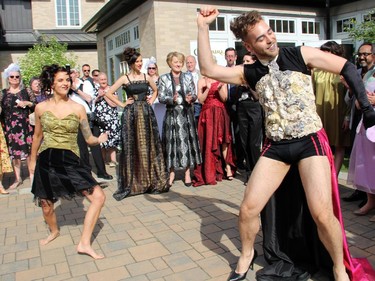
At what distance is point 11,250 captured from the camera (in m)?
4.18

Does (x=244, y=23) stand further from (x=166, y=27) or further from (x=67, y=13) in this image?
(x=67, y=13)

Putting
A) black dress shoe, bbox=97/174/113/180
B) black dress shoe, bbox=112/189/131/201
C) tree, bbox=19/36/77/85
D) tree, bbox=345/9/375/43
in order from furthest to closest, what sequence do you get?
tree, bbox=19/36/77/85 → tree, bbox=345/9/375/43 → black dress shoe, bbox=97/174/113/180 → black dress shoe, bbox=112/189/131/201

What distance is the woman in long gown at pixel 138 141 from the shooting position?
19.7 ft

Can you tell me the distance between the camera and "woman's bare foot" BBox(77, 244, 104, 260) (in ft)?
12.6

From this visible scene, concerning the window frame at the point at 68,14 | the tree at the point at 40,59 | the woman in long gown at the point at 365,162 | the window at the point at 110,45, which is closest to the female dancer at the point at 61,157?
the woman in long gown at the point at 365,162

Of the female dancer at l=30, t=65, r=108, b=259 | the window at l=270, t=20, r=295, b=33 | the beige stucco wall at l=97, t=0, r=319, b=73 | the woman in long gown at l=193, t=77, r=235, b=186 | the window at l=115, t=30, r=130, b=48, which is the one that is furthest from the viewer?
the window at l=115, t=30, r=130, b=48

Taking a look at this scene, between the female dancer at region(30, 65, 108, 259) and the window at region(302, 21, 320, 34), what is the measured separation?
431 inches

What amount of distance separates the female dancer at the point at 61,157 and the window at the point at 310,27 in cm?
1095

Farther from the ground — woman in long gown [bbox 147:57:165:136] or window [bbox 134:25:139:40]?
window [bbox 134:25:139:40]

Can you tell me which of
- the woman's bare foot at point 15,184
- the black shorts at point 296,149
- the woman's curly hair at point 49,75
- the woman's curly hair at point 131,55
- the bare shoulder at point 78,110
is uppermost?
the woman's curly hair at point 131,55

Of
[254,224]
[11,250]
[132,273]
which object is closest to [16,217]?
[11,250]

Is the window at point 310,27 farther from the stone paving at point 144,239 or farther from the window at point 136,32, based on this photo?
the stone paving at point 144,239

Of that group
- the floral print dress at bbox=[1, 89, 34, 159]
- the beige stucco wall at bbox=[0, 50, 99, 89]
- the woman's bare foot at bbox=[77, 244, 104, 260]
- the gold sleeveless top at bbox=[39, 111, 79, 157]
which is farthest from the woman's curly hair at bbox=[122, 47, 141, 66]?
the beige stucco wall at bbox=[0, 50, 99, 89]

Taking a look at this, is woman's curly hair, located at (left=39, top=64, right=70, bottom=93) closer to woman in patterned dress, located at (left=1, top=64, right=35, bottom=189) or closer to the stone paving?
the stone paving
